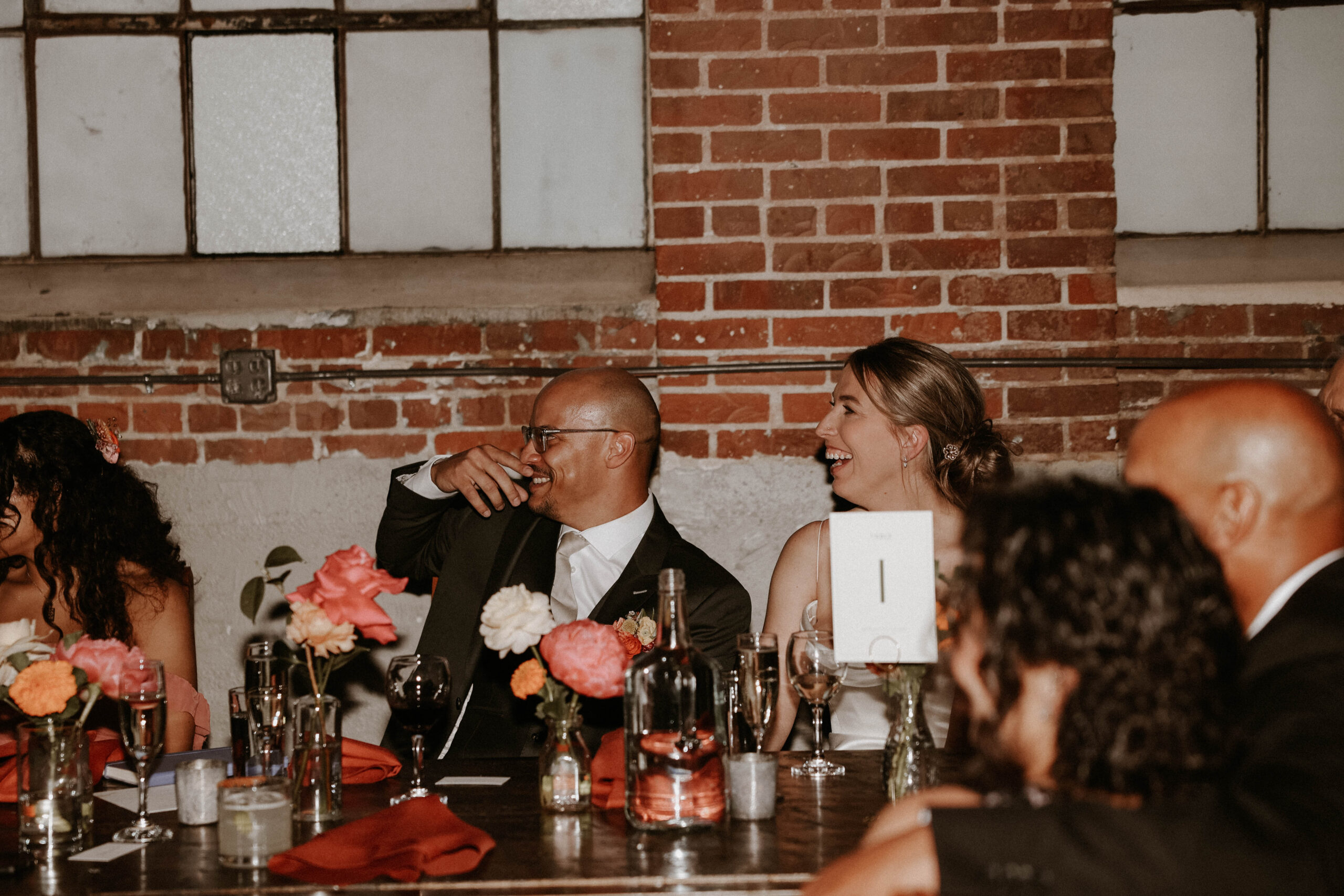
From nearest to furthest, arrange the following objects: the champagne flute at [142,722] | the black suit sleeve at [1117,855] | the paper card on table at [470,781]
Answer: the black suit sleeve at [1117,855]
the champagne flute at [142,722]
the paper card on table at [470,781]

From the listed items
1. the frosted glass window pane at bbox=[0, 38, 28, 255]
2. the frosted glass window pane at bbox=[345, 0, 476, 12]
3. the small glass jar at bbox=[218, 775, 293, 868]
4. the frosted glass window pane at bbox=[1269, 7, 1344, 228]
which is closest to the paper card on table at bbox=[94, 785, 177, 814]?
the small glass jar at bbox=[218, 775, 293, 868]

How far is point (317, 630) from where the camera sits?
1.66 m

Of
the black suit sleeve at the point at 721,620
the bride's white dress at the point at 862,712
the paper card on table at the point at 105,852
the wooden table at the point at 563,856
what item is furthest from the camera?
the black suit sleeve at the point at 721,620

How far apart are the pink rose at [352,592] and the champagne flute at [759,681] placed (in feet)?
1.85

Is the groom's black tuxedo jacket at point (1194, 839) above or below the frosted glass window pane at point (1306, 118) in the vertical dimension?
below

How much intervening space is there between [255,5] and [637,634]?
2.54m

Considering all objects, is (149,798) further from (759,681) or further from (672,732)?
(759,681)

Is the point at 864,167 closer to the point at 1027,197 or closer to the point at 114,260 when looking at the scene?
the point at 1027,197

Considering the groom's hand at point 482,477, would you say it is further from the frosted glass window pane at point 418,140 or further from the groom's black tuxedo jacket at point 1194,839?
the groom's black tuxedo jacket at point 1194,839

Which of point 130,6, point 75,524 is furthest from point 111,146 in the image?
point 75,524

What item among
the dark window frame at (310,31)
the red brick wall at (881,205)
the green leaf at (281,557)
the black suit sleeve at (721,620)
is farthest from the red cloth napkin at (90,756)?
the dark window frame at (310,31)

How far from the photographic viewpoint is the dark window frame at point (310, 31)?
11.0 ft

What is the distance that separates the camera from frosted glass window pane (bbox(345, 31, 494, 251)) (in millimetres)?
3352

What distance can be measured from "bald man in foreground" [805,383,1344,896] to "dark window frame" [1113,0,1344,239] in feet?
7.55
